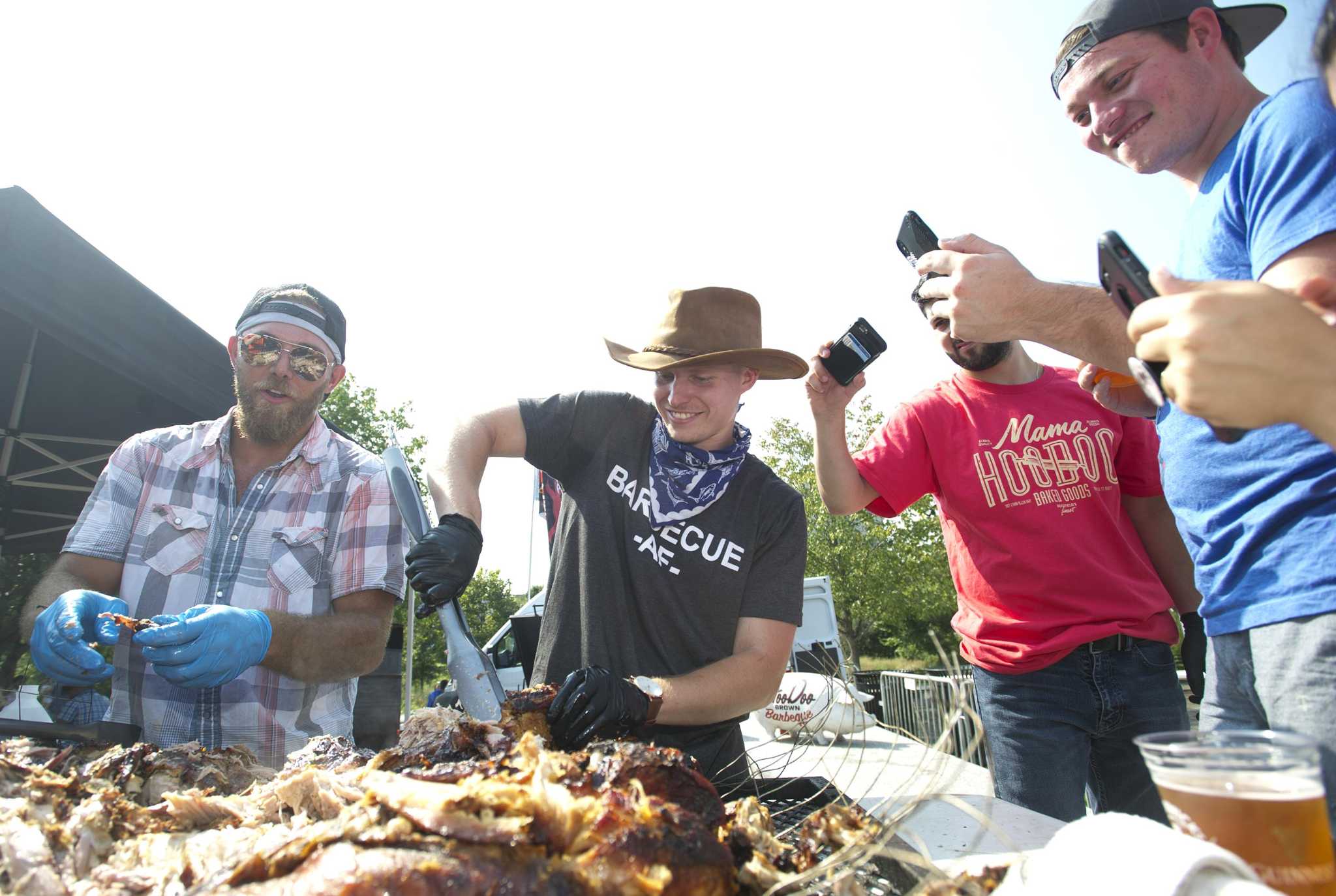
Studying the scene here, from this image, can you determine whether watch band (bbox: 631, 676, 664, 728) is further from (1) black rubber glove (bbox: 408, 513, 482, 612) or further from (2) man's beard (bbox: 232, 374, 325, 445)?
(2) man's beard (bbox: 232, 374, 325, 445)

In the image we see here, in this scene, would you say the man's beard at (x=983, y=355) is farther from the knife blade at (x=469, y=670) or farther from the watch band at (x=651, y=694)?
the knife blade at (x=469, y=670)

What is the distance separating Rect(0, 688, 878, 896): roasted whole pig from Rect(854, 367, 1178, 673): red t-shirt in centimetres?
183

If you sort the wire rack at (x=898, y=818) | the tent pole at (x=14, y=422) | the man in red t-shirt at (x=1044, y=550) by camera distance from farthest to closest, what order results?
the tent pole at (x=14, y=422) < the man in red t-shirt at (x=1044, y=550) < the wire rack at (x=898, y=818)

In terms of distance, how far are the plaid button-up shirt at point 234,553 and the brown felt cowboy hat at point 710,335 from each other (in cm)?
133

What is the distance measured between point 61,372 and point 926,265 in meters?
8.29

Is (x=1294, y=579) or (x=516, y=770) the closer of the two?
(x=516, y=770)

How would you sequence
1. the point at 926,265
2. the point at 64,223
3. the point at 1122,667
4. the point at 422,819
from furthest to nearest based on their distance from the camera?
the point at 64,223 → the point at 1122,667 → the point at 926,265 → the point at 422,819

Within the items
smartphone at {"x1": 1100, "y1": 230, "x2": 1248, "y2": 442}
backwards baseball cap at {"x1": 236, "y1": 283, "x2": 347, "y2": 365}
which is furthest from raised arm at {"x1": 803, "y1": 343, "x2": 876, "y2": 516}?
backwards baseball cap at {"x1": 236, "y1": 283, "x2": 347, "y2": 365}

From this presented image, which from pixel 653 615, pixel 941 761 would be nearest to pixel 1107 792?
pixel 653 615

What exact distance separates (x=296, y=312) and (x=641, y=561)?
189cm

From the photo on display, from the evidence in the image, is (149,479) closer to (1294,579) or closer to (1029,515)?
(1029,515)

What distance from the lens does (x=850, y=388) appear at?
284 cm

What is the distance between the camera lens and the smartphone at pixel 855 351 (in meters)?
2.72

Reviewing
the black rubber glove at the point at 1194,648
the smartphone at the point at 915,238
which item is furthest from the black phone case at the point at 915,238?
the black rubber glove at the point at 1194,648
